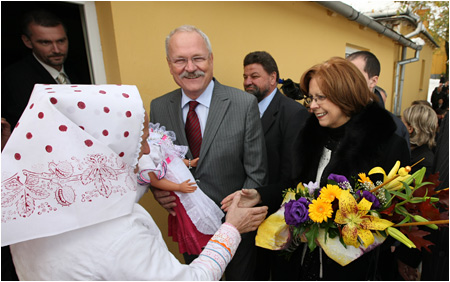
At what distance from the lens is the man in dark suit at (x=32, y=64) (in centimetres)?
191

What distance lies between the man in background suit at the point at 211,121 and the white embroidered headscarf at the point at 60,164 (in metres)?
0.93

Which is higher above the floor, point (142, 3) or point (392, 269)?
point (142, 3)

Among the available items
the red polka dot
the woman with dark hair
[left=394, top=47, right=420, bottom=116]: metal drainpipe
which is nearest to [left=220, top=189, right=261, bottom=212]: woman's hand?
the woman with dark hair

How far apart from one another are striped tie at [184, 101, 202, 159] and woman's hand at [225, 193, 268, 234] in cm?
53

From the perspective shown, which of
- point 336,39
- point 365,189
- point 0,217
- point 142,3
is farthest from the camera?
point 336,39

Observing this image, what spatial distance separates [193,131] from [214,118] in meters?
0.20

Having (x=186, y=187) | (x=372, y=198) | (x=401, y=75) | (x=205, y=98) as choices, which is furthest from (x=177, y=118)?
(x=401, y=75)

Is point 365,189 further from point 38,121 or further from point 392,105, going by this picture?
point 392,105

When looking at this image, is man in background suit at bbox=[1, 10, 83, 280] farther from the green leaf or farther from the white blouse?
the green leaf

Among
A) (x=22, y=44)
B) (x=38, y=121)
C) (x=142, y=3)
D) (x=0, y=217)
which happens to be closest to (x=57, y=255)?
(x=0, y=217)

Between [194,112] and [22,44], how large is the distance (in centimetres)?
145

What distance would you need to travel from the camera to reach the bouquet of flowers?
44.9 inches

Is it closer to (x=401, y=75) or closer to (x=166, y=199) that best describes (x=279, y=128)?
(x=166, y=199)

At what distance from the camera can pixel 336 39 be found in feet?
20.9
